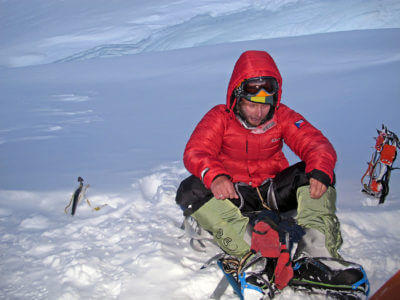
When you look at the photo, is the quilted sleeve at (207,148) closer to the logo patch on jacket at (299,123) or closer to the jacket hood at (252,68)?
the jacket hood at (252,68)

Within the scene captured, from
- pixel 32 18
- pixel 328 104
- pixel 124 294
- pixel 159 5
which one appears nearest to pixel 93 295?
pixel 124 294

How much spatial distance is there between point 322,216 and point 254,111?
66cm

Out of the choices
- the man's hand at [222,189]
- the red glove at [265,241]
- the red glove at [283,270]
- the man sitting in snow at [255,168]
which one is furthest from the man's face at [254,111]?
the red glove at [283,270]

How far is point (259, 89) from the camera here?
1910 mm

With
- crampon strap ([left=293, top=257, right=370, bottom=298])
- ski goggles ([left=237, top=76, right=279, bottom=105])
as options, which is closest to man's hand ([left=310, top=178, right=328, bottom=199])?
crampon strap ([left=293, top=257, right=370, bottom=298])

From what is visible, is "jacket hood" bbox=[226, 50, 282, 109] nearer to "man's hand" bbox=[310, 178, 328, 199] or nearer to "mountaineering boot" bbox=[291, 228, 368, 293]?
"man's hand" bbox=[310, 178, 328, 199]

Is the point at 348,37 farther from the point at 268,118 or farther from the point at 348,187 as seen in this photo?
the point at 268,118

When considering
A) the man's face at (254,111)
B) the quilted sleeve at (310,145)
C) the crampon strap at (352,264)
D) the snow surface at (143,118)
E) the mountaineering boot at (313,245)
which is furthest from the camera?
the man's face at (254,111)

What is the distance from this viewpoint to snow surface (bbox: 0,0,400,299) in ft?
6.01

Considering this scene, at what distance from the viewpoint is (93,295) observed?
1.64 metres

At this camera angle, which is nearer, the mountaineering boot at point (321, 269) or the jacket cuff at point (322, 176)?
the mountaineering boot at point (321, 269)

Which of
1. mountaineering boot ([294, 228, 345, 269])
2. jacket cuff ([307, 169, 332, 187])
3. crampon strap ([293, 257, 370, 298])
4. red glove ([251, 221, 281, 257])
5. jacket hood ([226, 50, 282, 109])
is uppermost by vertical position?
jacket hood ([226, 50, 282, 109])

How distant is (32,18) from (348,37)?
8558 millimetres

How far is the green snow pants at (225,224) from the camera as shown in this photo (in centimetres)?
167
